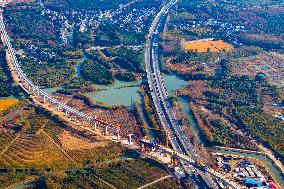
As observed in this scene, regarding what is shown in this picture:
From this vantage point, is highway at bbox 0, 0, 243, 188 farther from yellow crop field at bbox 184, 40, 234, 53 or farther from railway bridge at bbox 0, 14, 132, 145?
yellow crop field at bbox 184, 40, 234, 53

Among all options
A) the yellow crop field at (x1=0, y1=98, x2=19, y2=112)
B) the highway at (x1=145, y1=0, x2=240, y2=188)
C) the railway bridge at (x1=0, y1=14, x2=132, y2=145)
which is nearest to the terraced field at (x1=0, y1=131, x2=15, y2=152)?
the yellow crop field at (x1=0, y1=98, x2=19, y2=112)

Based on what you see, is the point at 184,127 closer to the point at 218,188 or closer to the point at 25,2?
the point at 218,188

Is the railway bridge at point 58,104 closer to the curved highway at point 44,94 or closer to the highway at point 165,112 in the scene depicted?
the curved highway at point 44,94

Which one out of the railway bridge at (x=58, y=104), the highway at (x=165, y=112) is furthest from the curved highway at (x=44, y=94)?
the highway at (x=165, y=112)

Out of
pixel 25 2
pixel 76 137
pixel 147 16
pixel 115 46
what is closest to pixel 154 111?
pixel 76 137

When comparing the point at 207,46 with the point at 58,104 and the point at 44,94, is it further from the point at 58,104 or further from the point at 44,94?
the point at 58,104

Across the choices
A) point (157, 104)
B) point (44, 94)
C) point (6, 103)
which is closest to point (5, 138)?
point (6, 103)
